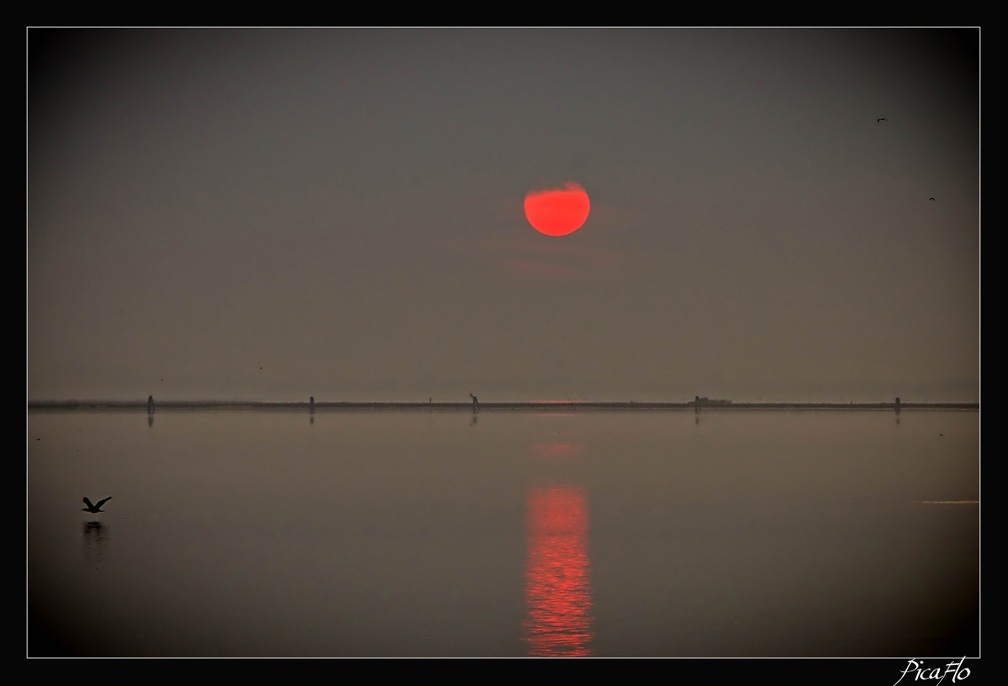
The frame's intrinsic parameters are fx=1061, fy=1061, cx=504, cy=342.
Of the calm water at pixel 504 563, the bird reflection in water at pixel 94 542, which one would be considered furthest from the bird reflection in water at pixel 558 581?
the bird reflection in water at pixel 94 542

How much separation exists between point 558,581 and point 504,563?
1.88 metres

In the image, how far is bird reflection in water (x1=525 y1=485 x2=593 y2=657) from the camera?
15.5 m

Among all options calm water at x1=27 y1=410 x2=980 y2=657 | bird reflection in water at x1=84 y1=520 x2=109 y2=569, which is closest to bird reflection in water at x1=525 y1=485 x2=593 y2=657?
calm water at x1=27 y1=410 x2=980 y2=657

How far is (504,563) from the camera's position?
20797 mm

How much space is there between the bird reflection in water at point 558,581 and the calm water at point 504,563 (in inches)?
2.8

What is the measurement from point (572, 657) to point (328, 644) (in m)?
3.80

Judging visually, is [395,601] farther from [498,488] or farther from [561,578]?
[498,488]

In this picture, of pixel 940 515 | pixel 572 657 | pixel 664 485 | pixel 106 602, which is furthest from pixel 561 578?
pixel 664 485

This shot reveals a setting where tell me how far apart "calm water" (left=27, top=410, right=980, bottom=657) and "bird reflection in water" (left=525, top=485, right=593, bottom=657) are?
0.07 meters

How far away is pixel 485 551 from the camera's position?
2209 cm
